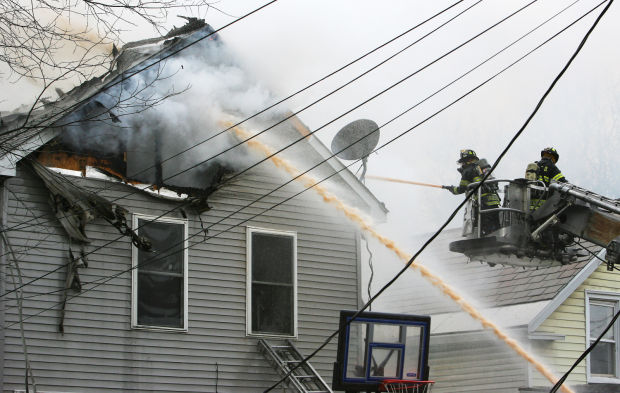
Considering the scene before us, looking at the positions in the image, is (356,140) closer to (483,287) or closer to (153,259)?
(153,259)

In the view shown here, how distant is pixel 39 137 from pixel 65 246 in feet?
5.94

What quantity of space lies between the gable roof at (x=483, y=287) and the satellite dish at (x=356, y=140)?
11.8ft

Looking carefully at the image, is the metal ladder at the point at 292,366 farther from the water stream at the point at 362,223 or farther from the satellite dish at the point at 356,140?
the satellite dish at the point at 356,140

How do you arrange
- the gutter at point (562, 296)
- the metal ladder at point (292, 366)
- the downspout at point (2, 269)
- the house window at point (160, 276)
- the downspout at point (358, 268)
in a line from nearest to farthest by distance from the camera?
the downspout at point (2, 269) < the house window at point (160, 276) < the metal ladder at point (292, 366) < the downspout at point (358, 268) < the gutter at point (562, 296)

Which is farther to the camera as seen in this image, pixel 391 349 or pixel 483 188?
pixel 483 188

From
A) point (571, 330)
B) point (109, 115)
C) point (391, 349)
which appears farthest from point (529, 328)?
point (109, 115)

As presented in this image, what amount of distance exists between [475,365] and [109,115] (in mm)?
9355

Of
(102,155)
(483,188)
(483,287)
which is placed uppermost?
(102,155)

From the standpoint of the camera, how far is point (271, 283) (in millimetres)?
16453

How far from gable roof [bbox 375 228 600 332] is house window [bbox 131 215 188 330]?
598 cm

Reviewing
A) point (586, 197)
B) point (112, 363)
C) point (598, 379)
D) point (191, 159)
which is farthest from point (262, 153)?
point (598, 379)

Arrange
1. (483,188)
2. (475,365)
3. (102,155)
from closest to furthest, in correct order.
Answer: (483,188) → (102,155) → (475,365)

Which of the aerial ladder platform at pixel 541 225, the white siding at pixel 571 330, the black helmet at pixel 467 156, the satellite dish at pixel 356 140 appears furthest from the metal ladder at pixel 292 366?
the white siding at pixel 571 330

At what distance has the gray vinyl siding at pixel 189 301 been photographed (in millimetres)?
14336
